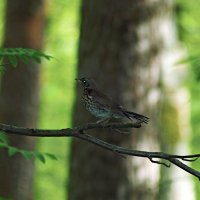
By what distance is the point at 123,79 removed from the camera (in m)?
6.36

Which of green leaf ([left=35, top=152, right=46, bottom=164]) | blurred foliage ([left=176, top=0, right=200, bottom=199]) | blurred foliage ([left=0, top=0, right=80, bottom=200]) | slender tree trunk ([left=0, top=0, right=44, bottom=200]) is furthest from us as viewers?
blurred foliage ([left=0, top=0, right=80, bottom=200])

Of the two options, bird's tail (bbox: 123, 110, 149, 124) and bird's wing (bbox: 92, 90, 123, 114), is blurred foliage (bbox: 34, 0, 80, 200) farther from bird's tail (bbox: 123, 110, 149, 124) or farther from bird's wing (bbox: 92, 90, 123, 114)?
bird's tail (bbox: 123, 110, 149, 124)

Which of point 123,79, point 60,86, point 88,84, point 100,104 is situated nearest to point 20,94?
point 123,79

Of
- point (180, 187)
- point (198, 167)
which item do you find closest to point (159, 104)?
point (180, 187)

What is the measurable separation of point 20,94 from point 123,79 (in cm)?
400

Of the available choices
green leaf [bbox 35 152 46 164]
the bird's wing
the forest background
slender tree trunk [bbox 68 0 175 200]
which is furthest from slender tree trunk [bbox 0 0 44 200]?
the forest background

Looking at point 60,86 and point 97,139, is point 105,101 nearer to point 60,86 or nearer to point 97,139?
point 97,139

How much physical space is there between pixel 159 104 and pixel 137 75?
Result: 1.63 ft

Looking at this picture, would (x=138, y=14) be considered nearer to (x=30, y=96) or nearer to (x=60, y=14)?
(x=30, y=96)

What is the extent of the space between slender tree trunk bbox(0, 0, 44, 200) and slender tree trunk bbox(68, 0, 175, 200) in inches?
130

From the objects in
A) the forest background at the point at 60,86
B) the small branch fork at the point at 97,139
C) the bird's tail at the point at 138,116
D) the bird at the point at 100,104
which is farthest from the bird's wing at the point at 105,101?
the forest background at the point at 60,86

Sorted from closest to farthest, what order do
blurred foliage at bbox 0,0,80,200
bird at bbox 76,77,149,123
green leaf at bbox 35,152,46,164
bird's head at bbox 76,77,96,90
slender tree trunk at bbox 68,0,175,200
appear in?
bird at bbox 76,77,149,123 → bird's head at bbox 76,77,96,90 → green leaf at bbox 35,152,46,164 → slender tree trunk at bbox 68,0,175,200 → blurred foliage at bbox 0,0,80,200

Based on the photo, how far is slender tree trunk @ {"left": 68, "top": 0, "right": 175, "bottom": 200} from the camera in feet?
20.8

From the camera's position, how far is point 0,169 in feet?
32.0
